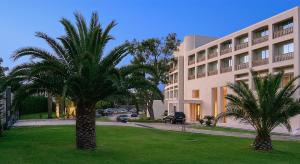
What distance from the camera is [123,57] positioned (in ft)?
61.1

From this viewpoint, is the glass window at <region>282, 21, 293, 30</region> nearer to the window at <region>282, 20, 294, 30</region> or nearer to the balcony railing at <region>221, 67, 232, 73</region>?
the window at <region>282, 20, 294, 30</region>

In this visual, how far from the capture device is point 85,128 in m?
17.7

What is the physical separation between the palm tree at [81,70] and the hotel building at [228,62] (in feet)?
56.6

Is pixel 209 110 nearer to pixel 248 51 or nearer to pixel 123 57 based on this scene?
pixel 248 51

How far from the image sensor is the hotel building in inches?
1752

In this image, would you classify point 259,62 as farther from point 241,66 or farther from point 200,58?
point 200,58

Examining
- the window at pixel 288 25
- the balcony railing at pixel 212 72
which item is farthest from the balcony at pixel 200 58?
the window at pixel 288 25

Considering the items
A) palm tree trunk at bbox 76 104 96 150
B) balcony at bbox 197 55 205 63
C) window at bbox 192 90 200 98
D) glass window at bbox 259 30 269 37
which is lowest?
palm tree trunk at bbox 76 104 96 150

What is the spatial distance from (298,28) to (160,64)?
1161 inches

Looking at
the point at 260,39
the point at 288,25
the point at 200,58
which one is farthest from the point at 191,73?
the point at 288,25

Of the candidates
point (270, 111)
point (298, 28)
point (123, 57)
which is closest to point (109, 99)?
point (123, 57)

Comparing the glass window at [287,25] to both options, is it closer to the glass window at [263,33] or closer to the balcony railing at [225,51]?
the glass window at [263,33]

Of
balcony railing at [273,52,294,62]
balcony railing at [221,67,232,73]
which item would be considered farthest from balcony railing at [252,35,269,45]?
balcony railing at [221,67,232,73]

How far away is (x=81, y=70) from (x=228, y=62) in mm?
46070
